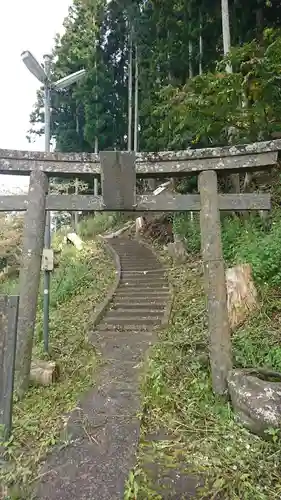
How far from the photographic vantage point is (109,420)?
362cm

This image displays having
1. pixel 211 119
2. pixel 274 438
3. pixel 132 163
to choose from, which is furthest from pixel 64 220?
pixel 274 438

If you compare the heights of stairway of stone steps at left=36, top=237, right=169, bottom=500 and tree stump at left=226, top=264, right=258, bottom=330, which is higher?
tree stump at left=226, top=264, right=258, bottom=330

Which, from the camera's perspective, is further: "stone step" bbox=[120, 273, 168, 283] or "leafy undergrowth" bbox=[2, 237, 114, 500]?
"stone step" bbox=[120, 273, 168, 283]

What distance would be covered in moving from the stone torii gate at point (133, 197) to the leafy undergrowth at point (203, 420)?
0.62 m

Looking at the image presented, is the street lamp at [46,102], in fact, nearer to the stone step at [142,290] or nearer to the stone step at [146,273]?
the stone step at [142,290]

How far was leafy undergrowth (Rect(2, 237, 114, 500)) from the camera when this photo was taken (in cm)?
309

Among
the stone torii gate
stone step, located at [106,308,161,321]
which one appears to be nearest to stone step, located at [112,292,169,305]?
stone step, located at [106,308,161,321]

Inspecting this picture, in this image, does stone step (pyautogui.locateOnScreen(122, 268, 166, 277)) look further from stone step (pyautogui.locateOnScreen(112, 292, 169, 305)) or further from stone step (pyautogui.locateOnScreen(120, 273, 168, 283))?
stone step (pyautogui.locateOnScreen(112, 292, 169, 305))

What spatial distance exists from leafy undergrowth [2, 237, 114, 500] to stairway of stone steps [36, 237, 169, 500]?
0.16 meters

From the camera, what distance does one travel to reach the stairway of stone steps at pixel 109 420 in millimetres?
2699

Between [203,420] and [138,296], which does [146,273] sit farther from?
[203,420]

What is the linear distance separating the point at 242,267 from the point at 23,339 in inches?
142

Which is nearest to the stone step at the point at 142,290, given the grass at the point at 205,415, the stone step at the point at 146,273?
the stone step at the point at 146,273

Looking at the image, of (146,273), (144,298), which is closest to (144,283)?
(146,273)
